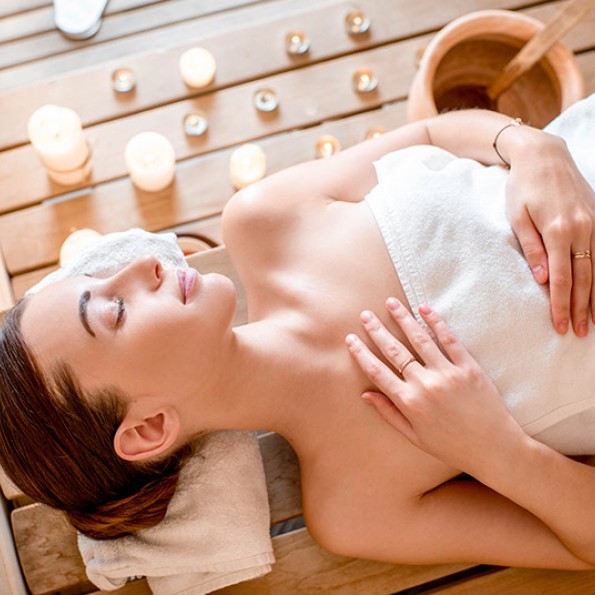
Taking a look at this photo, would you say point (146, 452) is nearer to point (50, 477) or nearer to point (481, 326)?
point (50, 477)

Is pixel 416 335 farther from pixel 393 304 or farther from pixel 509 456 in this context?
pixel 509 456

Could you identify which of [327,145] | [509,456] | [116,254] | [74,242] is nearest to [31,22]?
[74,242]

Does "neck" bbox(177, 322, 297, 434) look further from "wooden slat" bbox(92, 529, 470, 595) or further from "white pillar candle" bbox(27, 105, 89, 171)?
"white pillar candle" bbox(27, 105, 89, 171)

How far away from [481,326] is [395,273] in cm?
20

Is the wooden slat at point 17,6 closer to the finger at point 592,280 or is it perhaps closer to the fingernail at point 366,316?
the fingernail at point 366,316

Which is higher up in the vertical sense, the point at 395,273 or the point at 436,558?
the point at 395,273

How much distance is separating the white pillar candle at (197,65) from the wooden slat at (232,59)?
57 mm

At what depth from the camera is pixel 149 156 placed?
76.4 inches

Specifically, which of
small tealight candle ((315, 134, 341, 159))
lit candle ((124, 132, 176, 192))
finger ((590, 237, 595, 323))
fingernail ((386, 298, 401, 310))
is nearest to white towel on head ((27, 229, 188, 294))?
lit candle ((124, 132, 176, 192))

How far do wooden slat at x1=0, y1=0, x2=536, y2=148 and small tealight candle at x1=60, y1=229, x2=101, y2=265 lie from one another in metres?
0.39

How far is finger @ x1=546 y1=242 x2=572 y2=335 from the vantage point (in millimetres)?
1305

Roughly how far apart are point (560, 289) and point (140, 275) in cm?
81

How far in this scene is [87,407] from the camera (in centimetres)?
124

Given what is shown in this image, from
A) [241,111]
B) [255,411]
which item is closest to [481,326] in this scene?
[255,411]
